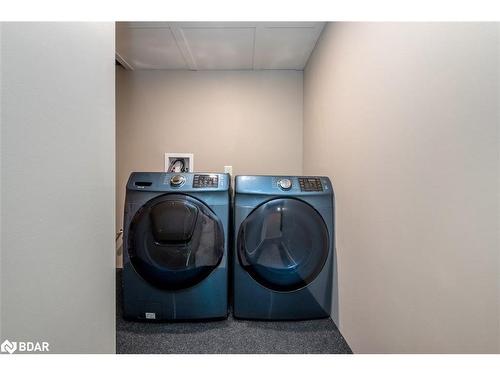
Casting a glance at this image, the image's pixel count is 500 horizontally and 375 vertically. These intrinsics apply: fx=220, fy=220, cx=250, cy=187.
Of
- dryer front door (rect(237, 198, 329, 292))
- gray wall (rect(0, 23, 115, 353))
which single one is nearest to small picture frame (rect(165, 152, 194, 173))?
dryer front door (rect(237, 198, 329, 292))

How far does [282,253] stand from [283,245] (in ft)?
0.15

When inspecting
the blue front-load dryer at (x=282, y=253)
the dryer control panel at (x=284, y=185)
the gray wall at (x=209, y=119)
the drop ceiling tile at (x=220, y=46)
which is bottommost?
the blue front-load dryer at (x=282, y=253)

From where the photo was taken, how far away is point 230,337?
1201mm

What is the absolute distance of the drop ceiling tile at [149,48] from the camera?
1549 mm

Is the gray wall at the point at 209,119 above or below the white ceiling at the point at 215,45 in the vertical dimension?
below

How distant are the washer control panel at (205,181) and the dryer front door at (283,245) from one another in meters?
0.30

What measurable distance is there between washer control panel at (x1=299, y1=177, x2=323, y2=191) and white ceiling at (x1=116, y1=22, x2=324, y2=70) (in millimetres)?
1011

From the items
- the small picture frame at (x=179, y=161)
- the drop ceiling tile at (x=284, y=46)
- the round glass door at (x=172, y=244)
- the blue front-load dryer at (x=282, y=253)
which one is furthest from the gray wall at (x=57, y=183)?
the small picture frame at (x=179, y=161)

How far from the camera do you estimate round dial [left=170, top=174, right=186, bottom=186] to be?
1327 millimetres

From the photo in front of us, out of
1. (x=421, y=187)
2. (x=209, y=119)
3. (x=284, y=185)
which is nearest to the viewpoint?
(x=421, y=187)

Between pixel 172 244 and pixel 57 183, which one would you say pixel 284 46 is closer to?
pixel 172 244

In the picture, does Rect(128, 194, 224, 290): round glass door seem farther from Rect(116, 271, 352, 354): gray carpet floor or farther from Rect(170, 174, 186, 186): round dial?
Rect(116, 271, 352, 354): gray carpet floor

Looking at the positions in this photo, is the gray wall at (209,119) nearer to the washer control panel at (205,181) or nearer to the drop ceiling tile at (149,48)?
the drop ceiling tile at (149,48)

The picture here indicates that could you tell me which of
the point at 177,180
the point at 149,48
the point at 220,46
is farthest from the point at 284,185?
the point at 149,48
